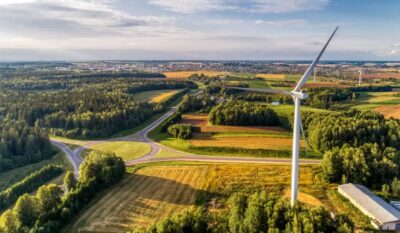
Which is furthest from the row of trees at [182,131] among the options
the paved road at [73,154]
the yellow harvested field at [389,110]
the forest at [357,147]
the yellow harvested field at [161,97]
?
the yellow harvested field at [389,110]

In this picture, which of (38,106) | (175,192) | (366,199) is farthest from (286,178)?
(38,106)

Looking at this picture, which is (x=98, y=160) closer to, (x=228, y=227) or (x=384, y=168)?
(x=228, y=227)

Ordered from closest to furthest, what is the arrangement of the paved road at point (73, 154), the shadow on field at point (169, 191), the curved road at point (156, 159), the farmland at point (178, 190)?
the farmland at point (178, 190) → the shadow on field at point (169, 191) → the curved road at point (156, 159) → the paved road at point (73, 154)

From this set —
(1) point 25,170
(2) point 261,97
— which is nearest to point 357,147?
(1) point 25,170

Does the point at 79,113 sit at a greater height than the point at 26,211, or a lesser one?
greater

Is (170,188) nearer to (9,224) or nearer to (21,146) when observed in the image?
(9,224)

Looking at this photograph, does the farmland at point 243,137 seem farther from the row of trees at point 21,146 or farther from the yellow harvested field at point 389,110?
the yellow harvested field at point 389,110
